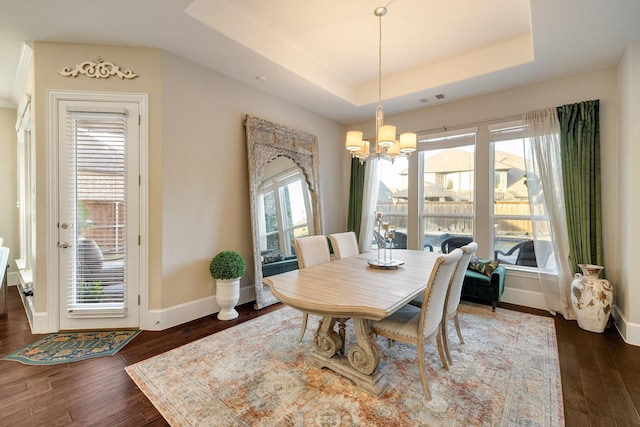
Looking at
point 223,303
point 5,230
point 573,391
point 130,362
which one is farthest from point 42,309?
point 573,391

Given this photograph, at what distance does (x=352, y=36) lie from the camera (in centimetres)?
316

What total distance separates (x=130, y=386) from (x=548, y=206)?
4.63 m

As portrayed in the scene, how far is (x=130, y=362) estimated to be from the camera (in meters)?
2.35

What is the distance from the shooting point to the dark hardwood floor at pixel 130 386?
1741 millimetres

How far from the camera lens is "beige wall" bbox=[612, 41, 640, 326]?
8.81 ft

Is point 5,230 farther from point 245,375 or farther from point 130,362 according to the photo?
point 245,375

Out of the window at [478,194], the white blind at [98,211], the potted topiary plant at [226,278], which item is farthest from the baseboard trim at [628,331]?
the white blind at [98,211]

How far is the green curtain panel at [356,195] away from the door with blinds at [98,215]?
3.46m

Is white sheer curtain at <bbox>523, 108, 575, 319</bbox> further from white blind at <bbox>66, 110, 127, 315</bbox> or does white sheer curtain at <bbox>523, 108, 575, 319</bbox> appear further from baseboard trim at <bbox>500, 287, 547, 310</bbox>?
white blind at <bbox>66, 110, 127, 315</bbox>

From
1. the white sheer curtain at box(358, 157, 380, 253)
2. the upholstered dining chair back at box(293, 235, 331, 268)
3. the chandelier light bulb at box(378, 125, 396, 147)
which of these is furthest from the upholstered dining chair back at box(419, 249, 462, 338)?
the white sheer curtain at box(358, 157, 380, 253)

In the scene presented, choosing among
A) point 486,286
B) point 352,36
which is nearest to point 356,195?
point 486,286

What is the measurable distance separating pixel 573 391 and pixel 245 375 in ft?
7.81

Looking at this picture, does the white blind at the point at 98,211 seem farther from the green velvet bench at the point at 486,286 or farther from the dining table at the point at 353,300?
the green velvet bench at the point at 486,286

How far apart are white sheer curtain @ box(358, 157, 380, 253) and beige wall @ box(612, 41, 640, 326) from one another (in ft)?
9.96
